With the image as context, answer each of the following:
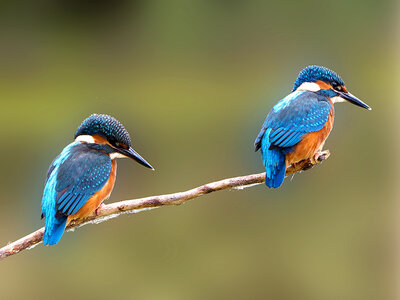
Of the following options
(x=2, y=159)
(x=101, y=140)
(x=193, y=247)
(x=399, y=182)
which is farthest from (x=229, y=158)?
(x=101, y=140)

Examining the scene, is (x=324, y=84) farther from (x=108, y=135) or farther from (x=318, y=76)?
(x=108, y=135)

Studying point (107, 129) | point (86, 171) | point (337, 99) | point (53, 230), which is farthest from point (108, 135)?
Answer: point (337, 99)

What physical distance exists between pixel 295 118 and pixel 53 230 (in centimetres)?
82

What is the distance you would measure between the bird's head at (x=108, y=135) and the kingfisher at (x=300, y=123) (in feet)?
1.50

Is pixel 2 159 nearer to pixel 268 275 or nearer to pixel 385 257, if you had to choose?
pixel 268 275

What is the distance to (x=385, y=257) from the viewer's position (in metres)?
7.49

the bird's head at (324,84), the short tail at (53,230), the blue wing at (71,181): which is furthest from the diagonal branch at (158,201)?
the bird's head at (324,84)

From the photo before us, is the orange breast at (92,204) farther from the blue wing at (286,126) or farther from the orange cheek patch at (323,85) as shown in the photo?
the orange cheek patch at (323,85)

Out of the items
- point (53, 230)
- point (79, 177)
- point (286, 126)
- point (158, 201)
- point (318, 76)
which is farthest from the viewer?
point (318, 76)

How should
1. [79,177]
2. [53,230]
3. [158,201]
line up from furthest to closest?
1. [79,177]
2. [53,230]
3. [158,201]

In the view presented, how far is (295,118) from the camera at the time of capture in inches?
79.7

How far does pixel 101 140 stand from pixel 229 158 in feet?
18.5

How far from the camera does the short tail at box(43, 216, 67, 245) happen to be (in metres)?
1.78

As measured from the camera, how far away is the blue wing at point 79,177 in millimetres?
1984
